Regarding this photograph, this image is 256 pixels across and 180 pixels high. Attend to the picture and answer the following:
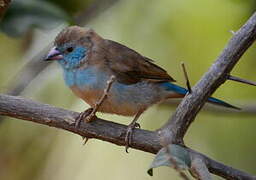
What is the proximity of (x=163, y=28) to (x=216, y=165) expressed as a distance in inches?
102

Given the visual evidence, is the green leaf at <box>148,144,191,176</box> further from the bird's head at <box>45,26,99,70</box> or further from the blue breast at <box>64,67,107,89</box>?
the bird's head at <box>45,26,99,70</box>

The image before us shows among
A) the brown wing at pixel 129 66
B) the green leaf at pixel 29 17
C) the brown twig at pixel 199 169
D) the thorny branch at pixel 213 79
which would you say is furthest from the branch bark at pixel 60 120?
the green leaf at pixel 29 17

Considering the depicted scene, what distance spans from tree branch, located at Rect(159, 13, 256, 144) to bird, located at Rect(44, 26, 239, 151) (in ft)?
3.00

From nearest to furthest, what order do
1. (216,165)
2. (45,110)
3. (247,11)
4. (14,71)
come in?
(216,165) < (45,110) < (247,11) < (14,71)

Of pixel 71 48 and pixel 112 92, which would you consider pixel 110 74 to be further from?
pixel 71 48

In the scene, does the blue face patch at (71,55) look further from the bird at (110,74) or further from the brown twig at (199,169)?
the brown twig at (199,169)

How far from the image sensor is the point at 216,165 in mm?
3725

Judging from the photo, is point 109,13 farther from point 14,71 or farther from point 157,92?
point 157,92

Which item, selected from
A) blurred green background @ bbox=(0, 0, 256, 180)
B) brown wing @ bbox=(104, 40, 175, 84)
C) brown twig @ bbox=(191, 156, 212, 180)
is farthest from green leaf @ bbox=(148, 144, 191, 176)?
blurred green background @ bbox=(0, 0, 256, 180)

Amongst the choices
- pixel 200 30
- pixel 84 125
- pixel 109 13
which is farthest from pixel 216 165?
pixel 109 13

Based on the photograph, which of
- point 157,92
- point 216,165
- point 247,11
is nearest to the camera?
point 216,165

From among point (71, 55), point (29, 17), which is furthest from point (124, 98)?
point (29, 17)

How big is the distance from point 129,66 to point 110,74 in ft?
0.81

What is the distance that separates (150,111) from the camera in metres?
6.17
